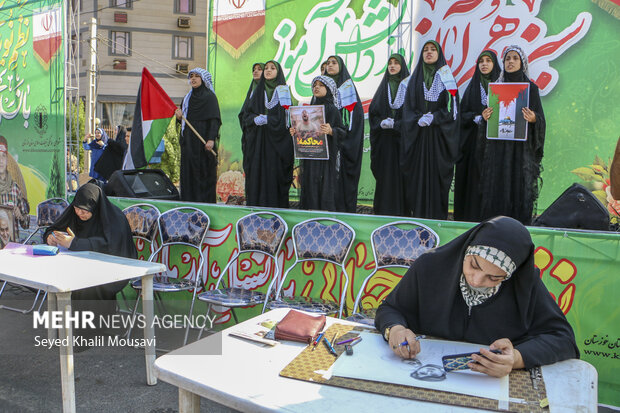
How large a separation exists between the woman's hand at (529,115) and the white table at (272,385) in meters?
2.89

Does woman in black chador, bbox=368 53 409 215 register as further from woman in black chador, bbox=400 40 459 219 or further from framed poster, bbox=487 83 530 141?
framed poster, bbox=487 83 530 141

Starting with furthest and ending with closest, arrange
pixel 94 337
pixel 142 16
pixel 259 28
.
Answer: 1. pixel 142 16
2. pixel 259 28
3. pixel 94 337

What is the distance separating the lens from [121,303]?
4.59m

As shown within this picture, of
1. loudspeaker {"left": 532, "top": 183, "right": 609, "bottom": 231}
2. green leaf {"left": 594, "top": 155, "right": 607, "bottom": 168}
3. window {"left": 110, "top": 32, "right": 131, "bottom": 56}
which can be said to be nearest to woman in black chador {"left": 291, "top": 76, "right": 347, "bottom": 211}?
loudspeaker {"left": 532, "top": 183, "right": 609, "bottom": 231}

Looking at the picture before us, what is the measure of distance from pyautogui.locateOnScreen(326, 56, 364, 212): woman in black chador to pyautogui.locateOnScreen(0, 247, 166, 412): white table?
2.67 m

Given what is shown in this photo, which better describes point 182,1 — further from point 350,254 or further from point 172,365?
point 172,365

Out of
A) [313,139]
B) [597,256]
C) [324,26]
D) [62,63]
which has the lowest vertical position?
[597,256]

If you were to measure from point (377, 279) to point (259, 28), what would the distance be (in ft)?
17.2

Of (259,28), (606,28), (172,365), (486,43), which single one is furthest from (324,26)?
(172,365)

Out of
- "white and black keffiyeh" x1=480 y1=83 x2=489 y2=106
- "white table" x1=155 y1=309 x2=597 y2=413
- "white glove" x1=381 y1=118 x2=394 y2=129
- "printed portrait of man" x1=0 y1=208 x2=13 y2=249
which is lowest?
"printed portrait of man" x1=0 y1=208 x2=13 y2=249

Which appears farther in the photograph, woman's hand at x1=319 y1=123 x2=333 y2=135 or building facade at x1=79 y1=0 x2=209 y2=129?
building facade at x1=79 y1=0 x2=209 y2=129

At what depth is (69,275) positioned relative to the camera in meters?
2.69

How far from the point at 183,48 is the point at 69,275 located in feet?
72.8

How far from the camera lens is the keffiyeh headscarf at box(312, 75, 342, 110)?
4.93 metres
